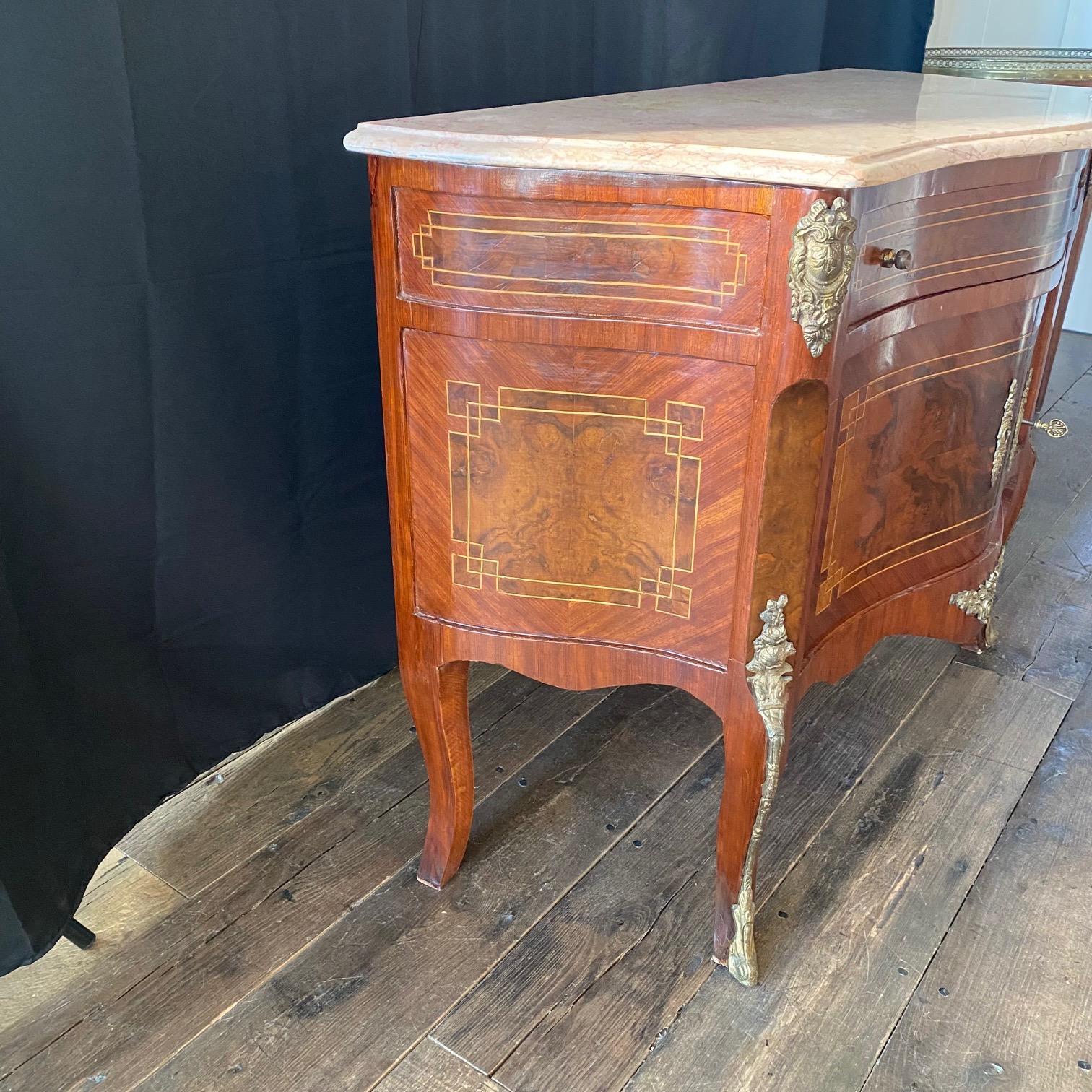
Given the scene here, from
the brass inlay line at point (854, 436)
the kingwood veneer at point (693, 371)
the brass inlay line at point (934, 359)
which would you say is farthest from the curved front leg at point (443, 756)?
the brass inlay line at point (934, 359)

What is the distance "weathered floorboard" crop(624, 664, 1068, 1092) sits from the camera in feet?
3.84

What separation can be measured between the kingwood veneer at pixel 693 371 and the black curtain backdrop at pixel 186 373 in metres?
0.35

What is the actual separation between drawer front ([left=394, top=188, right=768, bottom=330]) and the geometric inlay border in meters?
0.09

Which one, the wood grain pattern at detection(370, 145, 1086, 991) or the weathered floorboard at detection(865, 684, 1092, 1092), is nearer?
the wood grain pattern at detection(370, 145, 1086, 991)

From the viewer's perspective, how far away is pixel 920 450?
1317mm

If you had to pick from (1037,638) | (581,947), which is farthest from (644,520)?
(1037,638)

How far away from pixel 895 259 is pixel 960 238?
0.61ft

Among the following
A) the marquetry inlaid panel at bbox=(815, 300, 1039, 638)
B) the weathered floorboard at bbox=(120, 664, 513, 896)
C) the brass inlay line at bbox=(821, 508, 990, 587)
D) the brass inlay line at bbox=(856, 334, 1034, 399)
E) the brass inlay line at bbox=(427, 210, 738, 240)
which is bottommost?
the weathered floorboard at bbox=(120, 664, 513, 896)

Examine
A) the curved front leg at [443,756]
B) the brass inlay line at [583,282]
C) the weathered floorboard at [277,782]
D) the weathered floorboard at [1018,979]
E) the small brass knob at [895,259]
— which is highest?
the small brass knob at [895,259]

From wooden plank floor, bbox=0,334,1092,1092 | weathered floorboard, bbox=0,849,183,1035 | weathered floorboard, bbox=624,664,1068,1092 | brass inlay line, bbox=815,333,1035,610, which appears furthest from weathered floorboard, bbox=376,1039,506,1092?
brass inlay line, bbox=815,333,1035,610

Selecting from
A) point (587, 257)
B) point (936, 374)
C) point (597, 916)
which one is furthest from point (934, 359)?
point (597, 916)

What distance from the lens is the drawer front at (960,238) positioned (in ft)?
3.39

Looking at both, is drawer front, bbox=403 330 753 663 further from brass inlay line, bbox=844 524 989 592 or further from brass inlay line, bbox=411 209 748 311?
brass inlay line, bbox=844 524 989 592

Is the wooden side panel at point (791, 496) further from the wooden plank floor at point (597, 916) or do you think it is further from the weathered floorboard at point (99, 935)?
the weathered floorboard at point (99, 935)
